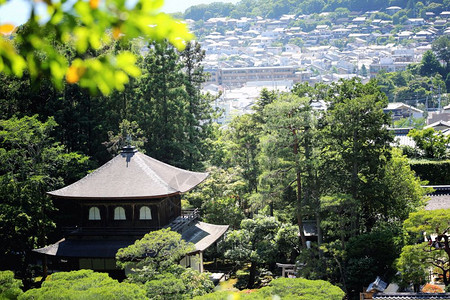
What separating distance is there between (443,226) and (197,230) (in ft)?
26.4

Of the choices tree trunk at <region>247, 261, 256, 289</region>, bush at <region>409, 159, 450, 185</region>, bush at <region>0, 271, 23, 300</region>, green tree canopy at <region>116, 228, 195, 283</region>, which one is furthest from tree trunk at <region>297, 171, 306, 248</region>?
bush at <region>0, 271, 23, 300</region>

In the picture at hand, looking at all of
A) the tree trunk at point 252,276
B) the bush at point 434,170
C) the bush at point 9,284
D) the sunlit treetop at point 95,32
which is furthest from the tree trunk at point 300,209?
the sunlit treetop at point 95,32

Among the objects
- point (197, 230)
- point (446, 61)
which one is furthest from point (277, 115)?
point (446, 61)

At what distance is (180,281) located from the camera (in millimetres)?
13281

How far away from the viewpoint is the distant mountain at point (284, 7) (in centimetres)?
15862

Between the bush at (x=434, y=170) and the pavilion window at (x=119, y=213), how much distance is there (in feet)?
38.7

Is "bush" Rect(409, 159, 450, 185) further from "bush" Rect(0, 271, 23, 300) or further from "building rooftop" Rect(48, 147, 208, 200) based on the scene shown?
"bush" Rect(0, 271, 23, 300)

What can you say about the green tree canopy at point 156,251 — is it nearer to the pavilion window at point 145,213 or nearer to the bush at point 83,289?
the bush at point 83,289

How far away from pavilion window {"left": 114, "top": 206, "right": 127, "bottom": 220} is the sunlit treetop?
16115 mm

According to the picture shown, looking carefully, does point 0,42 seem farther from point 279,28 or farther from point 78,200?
point 279,28

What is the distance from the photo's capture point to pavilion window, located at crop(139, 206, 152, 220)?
17.8 m

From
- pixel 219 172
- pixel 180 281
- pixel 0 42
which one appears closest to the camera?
pixel 0 42

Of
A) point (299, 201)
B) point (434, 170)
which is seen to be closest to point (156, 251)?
point (299, 201)

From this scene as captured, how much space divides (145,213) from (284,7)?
6754 inches
